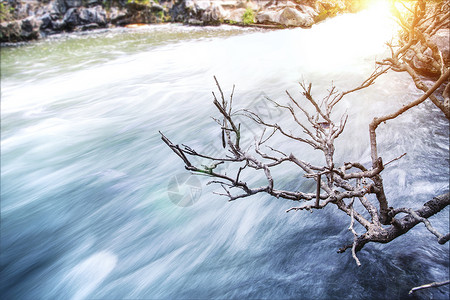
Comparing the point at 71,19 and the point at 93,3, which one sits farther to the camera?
the point at 93,3

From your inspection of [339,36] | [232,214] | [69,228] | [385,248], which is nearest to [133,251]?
[69,228]

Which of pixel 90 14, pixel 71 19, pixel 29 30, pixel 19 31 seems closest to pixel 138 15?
pixel 90 14

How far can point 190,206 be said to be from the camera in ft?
11.5

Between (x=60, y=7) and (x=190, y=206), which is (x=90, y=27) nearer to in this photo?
(x=60, y=7)

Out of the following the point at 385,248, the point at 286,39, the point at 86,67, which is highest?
the point at 286,39

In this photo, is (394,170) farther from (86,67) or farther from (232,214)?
(86,67)

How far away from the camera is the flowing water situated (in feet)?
7.90

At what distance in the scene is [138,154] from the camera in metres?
4.73

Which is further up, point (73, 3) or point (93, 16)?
point (73, 3)

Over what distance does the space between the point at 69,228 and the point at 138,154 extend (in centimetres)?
174

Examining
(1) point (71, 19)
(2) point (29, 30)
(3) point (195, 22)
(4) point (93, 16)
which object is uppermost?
(4) point (93, 16)

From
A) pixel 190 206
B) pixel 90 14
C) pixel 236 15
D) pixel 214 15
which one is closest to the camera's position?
pixel 190 206

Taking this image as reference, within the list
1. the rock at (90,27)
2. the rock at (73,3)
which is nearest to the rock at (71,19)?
the rock at (73,3)

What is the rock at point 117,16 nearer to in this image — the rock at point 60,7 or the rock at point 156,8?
the rock at point 156,8
